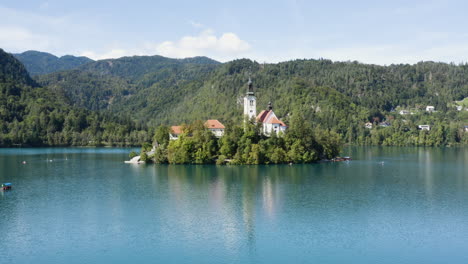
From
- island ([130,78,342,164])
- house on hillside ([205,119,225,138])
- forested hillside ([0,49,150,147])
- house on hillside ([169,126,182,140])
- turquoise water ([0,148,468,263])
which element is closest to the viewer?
turquoise water ([0,148,468,263])

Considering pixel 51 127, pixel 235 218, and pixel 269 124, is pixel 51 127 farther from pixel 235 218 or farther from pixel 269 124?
pixel 235 218

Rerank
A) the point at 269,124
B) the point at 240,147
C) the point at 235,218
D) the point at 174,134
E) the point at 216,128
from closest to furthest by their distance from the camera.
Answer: the point at 235,218, the point at 240,147, the point at 269,124, the point at 216,128, the point at 174,134

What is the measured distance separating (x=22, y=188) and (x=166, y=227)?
3347 cm

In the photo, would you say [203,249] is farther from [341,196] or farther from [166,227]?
[341,196]

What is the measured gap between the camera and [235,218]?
4559cm

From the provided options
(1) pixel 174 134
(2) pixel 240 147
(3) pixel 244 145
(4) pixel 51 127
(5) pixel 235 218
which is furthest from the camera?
(4) pixel 51 127

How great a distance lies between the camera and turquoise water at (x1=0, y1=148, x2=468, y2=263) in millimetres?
35250

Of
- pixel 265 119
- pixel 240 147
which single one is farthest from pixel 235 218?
pixel 265 119

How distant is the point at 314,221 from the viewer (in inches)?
1756

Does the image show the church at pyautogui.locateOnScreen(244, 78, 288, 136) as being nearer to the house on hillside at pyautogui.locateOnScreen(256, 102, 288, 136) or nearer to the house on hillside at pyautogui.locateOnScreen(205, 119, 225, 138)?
the house on hillside at pyautogui.locateOnScreen(256, 102, 288, 136)

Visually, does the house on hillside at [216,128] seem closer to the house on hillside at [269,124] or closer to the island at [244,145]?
the island at [244,145]

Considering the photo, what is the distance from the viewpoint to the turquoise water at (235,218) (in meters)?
35.2

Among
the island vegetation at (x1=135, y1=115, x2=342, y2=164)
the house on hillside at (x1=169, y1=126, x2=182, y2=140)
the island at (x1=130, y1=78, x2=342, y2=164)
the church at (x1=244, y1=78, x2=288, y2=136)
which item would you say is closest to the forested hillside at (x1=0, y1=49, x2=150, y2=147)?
the house on hillside at (x1=169, y1=126, x2=182, y2=140)

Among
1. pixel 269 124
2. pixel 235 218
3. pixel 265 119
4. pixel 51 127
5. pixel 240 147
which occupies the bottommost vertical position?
pixel 235 218
